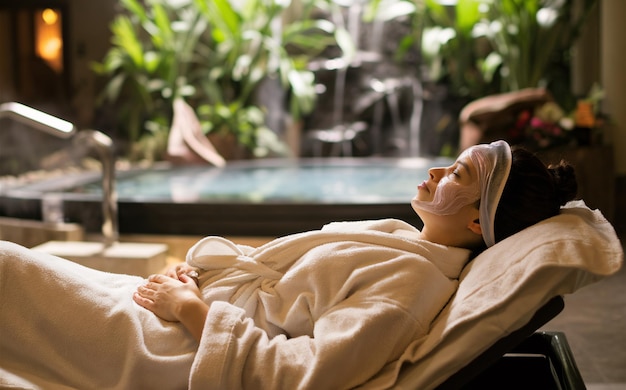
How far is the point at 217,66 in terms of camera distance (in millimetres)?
7664

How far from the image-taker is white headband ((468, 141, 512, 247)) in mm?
1485

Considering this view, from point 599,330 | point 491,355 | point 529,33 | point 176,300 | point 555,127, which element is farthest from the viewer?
point 529,33

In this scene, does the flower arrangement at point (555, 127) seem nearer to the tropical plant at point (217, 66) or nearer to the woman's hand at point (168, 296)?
the tropical plant at point (217, 66)

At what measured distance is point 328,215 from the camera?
392cm

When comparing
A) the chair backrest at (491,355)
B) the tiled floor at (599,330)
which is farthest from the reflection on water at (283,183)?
the chair backrest at (491,355)

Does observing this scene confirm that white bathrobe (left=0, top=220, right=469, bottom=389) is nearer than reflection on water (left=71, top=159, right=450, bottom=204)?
Yes

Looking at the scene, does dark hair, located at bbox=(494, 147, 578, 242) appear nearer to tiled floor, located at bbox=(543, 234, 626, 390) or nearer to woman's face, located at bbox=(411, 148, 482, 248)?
woman's face, located at bbox=(411, 148, 482, 248)

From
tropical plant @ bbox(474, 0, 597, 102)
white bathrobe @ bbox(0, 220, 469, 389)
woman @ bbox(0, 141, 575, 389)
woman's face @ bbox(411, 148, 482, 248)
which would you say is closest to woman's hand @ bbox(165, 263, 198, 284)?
woman @ bbox(0, 141, 575, 389)

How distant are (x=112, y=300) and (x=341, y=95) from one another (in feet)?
23.0

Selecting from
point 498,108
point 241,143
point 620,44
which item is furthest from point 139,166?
point 620,44

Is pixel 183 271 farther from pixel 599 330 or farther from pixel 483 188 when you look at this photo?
pixel 599 330

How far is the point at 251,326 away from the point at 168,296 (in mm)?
202

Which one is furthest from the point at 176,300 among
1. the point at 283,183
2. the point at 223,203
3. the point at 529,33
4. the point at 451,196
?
the point at 529,33

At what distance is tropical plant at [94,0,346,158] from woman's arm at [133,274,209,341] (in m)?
5.74
